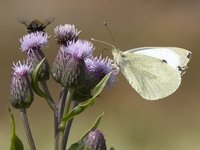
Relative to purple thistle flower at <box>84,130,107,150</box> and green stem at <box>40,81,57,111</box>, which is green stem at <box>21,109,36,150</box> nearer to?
green stem at <box>40,81,57,111</box>

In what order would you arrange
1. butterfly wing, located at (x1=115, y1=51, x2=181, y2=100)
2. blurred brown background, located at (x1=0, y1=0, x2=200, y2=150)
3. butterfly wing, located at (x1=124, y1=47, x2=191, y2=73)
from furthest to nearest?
blurred brown background, located at (x1=0, y1=0, x2=200, y2=150)
butterfly wing, located at (x1=124, y1=47, x2=191, y2=73)
butterfly wing, located at (x1=115, y1=51, x2=181, y2=100)

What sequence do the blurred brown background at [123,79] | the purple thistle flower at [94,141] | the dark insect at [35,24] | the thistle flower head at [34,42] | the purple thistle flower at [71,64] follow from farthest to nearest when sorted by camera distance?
the blurred brown background at [123,79] < the dark insect at [35,24] < the thistle flower head at [34,42] < the purple thistle flower at [94,141] < the purple thistle flower at [71,64]

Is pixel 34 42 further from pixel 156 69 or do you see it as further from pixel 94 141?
pixel 156 69

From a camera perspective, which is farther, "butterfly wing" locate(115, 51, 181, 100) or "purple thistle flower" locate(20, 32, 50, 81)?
"butterfly wing" locate(115, 51, 181, 100)

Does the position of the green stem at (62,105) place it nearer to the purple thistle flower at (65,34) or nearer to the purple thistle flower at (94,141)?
the purple thistle flower at (94,141)

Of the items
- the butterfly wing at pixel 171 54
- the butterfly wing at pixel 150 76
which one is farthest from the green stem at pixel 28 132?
the butterfly wing at pixel 171 54

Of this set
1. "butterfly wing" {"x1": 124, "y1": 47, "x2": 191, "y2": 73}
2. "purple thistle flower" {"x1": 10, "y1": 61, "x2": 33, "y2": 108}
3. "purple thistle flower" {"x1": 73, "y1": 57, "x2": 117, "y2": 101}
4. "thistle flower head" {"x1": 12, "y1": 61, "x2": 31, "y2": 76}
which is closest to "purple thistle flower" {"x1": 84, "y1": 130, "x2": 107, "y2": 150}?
"purple thistle flower" {"x1": 73, "y1": 57, "x2": 117, "y2": 101}
